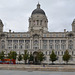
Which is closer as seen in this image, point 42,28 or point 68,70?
point 68,70

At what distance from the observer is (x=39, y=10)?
10769 centimetres

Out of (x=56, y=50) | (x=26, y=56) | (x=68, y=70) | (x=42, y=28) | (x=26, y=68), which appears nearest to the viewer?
(x=68, y=70)

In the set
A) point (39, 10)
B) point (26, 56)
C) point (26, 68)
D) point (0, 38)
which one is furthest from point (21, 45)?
point (26, 68)

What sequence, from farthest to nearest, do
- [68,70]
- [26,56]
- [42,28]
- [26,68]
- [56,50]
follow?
[42,28], [56,50], [26,56], [26,68], [68,70]

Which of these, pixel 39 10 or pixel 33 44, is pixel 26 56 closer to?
pixel 33 44

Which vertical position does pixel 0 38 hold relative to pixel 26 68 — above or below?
above

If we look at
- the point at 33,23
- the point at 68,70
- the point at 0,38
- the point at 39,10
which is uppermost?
the point at 39,10

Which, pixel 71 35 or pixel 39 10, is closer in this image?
pixel 71 35

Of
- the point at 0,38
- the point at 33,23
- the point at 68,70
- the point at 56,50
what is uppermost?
the point at 33,23

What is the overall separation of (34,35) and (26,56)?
1984 centimetres

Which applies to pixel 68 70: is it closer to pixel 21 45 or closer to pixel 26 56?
pixel 26 56

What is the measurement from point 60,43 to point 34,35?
14.5 m

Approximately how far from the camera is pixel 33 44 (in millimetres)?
96000

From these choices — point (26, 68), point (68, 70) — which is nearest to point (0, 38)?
point (26, 68)
